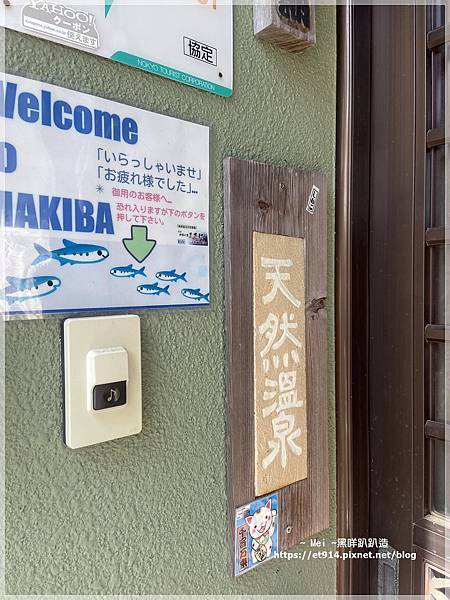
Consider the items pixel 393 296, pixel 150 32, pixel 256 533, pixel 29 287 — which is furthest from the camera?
pixel 393 296

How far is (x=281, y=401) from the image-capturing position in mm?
812

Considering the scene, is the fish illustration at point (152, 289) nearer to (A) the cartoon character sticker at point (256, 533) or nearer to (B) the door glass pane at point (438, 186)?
(A) the cartoon character sticker at point (256, 533)

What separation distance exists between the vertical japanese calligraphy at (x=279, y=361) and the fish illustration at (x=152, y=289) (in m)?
0.17

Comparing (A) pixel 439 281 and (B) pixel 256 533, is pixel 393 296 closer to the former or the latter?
(A) pixel 439 281

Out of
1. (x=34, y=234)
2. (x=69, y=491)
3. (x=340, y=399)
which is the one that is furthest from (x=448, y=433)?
(x=34, y=234)

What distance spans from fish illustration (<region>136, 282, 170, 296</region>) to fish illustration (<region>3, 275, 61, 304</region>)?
12cm

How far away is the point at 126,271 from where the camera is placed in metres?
0.63

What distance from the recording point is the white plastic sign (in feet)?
1.83

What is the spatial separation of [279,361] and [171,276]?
0.85ft

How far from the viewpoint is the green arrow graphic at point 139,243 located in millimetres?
631

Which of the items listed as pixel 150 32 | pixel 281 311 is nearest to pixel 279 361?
pixel 281 311

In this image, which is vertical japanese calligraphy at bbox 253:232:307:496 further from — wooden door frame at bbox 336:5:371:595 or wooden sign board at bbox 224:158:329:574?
wooden door frame at bbox 336:5:371:595

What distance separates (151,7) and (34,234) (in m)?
0.37

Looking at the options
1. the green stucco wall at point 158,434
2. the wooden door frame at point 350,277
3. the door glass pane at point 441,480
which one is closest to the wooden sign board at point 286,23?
the green stucco wall at point 158,434
